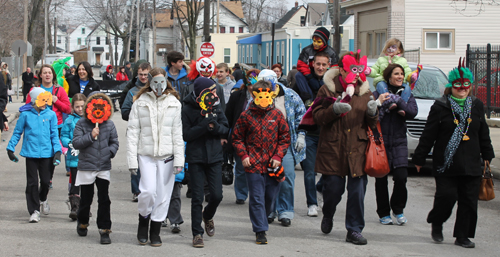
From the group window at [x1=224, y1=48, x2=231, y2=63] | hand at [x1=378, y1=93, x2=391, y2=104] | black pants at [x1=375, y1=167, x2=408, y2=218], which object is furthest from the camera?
window at [x1=224, y1=48, x2=231, y2=63]

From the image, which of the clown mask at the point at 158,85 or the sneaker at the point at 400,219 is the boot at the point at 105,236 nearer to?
the clown mask at the point at 158,85

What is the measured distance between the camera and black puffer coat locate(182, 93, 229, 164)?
262 inches

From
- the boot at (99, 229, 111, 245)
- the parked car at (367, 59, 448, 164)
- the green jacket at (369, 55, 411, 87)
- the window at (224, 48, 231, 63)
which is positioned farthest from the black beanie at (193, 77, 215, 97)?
the window at (224, 48, 231, 63)

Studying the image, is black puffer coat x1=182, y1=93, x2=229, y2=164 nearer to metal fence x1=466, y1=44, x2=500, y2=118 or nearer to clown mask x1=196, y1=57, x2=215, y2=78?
clown mask x1=196, y1=57, x2=215, y2=78

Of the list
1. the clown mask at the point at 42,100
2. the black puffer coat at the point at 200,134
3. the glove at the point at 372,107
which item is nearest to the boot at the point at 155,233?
the black puffer coat at the point at 200,134

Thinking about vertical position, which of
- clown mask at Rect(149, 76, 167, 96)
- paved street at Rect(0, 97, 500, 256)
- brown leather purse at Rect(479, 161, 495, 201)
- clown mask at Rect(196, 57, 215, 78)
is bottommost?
paved street at Rect(0, 97, 500, 256)

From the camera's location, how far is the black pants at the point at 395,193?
7.79 m

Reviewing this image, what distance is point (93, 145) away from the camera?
22.9 feet

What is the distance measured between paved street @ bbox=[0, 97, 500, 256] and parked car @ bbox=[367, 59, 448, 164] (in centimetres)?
208

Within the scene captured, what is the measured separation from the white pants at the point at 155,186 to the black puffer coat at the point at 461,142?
108 inches

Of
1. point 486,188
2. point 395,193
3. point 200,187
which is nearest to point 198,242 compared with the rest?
point 200,187

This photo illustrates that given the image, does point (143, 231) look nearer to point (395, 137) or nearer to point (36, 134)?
point (36, 134)

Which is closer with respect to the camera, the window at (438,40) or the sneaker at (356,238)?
the sneaker at (356,238)

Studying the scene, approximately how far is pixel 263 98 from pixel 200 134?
784 mm
